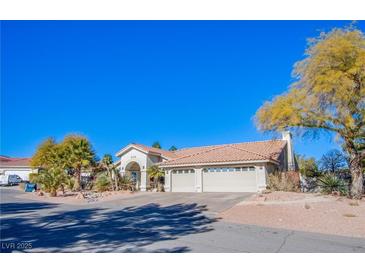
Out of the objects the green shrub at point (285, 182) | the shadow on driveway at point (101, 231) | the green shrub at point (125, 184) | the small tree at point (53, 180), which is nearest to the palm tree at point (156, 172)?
the green shrub at point (125, 184)

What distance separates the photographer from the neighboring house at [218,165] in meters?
23.0

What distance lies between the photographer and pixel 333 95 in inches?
625

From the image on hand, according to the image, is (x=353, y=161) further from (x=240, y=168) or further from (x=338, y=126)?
(x=240, y=168)

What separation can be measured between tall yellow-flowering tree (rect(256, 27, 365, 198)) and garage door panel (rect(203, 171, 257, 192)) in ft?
21.9

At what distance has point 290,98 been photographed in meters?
17.9

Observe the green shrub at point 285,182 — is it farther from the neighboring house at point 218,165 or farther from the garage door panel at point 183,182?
the garage door panel at point 183,182

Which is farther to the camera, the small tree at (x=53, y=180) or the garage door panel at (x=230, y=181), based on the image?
the small tree at (x=53, y=180)

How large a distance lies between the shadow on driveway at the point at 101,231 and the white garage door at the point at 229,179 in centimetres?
1088

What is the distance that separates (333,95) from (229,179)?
38.0ft

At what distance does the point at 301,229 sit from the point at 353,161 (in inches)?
387

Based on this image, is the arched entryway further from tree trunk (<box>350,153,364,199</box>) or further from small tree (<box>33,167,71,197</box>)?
tree trunk (<box>350,153,364,199</box>)


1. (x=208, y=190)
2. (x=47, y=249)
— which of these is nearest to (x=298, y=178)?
(x=208, y=190)

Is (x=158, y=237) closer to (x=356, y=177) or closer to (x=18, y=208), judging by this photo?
(x=18, y=208)

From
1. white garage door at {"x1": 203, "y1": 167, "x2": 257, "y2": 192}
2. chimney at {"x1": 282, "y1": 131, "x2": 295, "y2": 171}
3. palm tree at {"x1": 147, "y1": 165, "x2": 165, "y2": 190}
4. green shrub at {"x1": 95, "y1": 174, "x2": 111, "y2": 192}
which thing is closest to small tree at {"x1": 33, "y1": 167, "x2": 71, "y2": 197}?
green shrub at {"x1": 95, "y1": 174, "x2": 111, "y2": 192}
